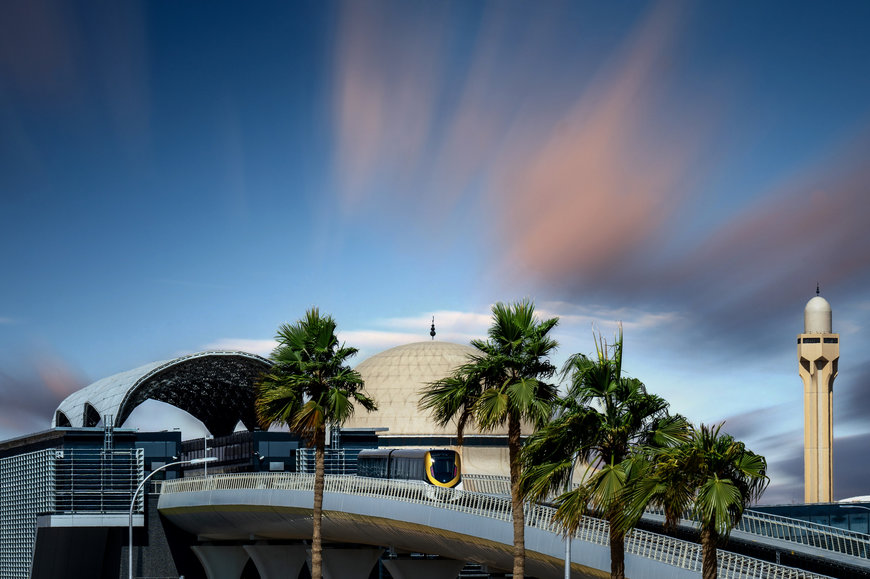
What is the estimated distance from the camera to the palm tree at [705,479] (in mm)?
21375

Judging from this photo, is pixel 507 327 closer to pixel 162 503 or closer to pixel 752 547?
pixel 752 547

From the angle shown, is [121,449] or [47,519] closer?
[47,519]

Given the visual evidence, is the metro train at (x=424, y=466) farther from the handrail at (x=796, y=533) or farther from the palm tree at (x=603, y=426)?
the palm tree at (x=603, y=426)

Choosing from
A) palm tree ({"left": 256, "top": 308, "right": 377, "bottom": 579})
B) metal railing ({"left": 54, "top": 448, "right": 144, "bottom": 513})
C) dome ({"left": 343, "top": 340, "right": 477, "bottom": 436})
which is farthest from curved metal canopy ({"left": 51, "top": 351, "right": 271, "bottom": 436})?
palm tree ({"left": 256, "top": 308, "right": 377, "bottom": 579})

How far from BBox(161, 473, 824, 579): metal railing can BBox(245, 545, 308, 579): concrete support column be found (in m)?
6.84

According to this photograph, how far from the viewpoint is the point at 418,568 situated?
193 feet

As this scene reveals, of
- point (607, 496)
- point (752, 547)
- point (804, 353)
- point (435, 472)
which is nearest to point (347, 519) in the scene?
point (435, 472)

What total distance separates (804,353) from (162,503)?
207 feet

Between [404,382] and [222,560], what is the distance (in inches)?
1773

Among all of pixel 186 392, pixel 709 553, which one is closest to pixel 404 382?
pixel 186 392

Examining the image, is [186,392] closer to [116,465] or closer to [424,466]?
[116,465]

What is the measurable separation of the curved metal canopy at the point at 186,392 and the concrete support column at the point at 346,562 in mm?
18841

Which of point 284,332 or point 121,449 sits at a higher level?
Answer: point 284,332

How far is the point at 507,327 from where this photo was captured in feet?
109
